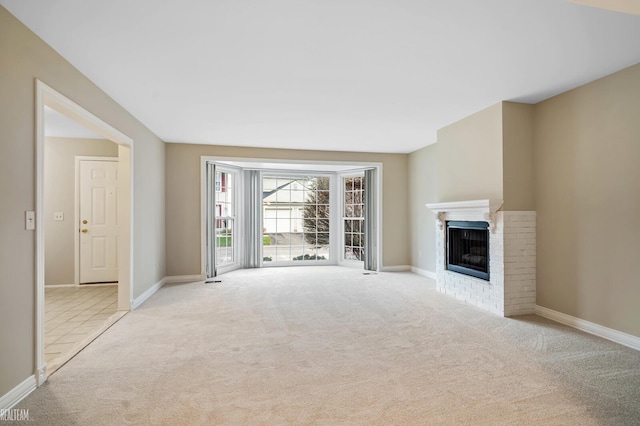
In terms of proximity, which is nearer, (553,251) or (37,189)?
(37,189)

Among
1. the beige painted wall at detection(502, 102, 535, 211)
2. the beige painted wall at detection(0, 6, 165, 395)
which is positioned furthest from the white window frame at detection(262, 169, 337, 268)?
the beige painted wall at detection(0, 6, 165, 395)

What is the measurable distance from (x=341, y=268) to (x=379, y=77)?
471cm

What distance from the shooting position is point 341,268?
23.1ft

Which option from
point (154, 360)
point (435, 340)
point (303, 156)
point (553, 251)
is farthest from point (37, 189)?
point (553, 251)

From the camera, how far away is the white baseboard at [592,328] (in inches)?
113

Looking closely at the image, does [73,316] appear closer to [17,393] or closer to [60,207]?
[17,393]

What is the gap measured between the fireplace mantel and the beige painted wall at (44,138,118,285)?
6.01 metres

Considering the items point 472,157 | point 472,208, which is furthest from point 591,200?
point 472,157

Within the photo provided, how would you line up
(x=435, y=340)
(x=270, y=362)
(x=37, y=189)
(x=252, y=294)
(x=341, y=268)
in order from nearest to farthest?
(x=37, y=189), (x=270, y=362), (x=435, y=340), (x=252, y=294), (x=341, y=268)

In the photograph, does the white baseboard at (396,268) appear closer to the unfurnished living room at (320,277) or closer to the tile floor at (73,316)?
the unfurnished living room at (320,277)

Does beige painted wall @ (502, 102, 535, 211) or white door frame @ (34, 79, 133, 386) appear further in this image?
beige painted wall @ (502, 102, 535, 211)

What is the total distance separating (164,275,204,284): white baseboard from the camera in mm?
5672

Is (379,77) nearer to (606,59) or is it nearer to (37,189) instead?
(606,59)

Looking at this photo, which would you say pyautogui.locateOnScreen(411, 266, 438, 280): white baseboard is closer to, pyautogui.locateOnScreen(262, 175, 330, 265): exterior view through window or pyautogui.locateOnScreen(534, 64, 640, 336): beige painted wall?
pyautogui.locateOnScreen(262, 175, 330, 265): exterior view through window
